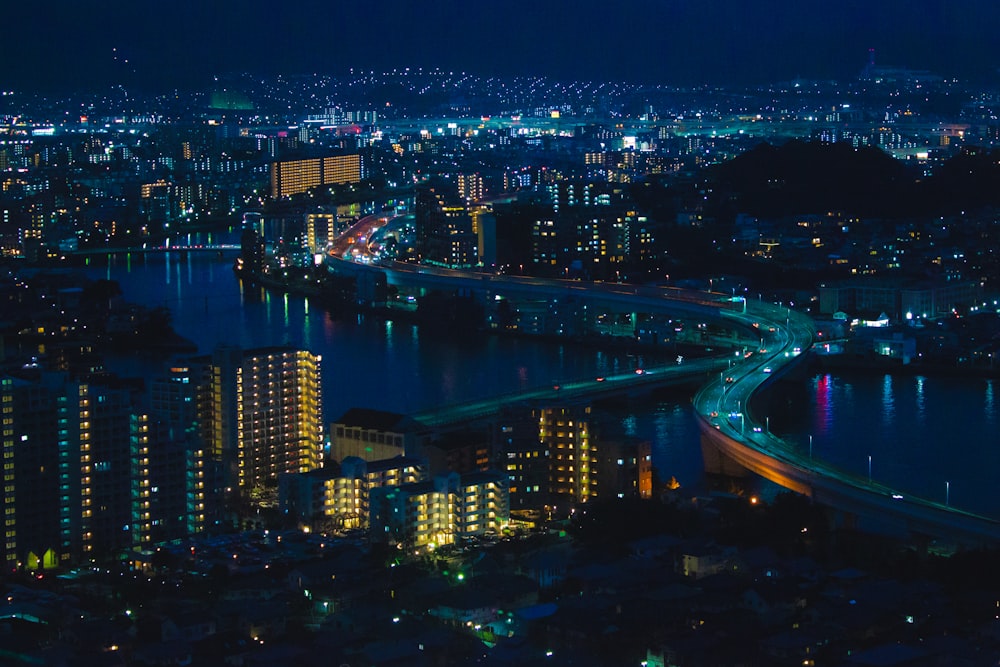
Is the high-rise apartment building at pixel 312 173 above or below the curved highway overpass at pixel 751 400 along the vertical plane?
below

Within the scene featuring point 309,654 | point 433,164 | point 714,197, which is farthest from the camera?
point 433,164

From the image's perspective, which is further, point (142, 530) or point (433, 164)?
point (433, 164)

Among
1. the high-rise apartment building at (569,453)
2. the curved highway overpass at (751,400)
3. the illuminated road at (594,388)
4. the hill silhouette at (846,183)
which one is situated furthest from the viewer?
the hill silhouette at (846,183)

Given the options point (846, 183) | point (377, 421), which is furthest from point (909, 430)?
point (846, 183)

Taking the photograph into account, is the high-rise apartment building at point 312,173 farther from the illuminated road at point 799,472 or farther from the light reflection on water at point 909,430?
the illuminated road at point 799,472

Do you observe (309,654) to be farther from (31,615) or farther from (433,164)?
(433,164)

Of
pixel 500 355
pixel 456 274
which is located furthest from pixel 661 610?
pixel 456 274

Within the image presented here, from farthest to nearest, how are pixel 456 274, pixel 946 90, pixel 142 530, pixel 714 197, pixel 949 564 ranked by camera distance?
pixel 946 90 < pixel 714 197 < pixel 456 274 < pixel 142 530 < pixel 949 564

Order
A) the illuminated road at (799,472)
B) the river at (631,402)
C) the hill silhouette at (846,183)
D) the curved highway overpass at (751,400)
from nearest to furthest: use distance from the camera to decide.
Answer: the illuminated road at (799,472)
the curved highway overpass at (751,400)
the river at (631,402)
the hill silhouette at (846,183)

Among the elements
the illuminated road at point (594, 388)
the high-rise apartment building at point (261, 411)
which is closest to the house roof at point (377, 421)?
the high-rise apartment building at point (261, 411)
